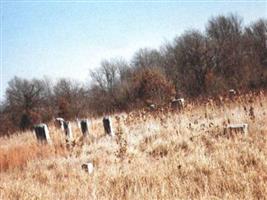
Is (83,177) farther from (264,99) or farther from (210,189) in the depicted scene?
(264,99)

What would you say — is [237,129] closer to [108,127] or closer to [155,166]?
[155,166]

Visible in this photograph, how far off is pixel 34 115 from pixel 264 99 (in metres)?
30.8

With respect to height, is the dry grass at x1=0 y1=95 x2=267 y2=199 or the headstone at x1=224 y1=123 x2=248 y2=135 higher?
the headstone at x1=224 y1=123 x2=248 y2=135

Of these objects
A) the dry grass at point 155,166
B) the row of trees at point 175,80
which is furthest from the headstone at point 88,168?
the row of trees at point 175,80

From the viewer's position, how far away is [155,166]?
6023 millimetres

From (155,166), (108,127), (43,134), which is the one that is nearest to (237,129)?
(155,166)

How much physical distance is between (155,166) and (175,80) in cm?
2791

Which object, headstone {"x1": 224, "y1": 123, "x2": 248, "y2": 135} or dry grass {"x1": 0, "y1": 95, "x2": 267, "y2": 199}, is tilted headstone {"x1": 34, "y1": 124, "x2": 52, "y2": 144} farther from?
headstone {"x1": 224, "y1": 123, "x2": 248, "y2": 135}

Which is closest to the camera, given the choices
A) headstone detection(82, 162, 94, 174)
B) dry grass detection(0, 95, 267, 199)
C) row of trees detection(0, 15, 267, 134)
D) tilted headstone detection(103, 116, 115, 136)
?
dry grass detection(0, 95, 267, 199)

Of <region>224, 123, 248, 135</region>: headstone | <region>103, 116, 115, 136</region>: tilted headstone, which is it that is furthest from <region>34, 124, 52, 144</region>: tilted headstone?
<region>224, 123, 248, 135</region>: headstone

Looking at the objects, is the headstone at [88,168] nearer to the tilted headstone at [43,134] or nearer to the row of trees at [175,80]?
the tilted headstone at [43,134]

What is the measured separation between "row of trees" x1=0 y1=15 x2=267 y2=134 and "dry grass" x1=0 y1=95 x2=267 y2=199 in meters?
11.2

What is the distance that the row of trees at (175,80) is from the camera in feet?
87.8

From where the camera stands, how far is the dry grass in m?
4.56
